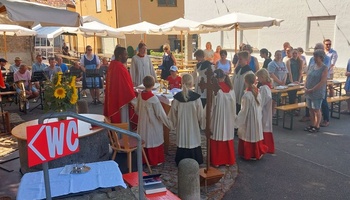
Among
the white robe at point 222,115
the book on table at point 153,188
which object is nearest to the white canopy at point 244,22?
the white robe at point 222,115

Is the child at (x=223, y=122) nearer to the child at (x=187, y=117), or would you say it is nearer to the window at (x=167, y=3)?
the child at (x=187, y=117)

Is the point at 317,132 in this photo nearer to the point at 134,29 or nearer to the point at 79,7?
the point at 134,29

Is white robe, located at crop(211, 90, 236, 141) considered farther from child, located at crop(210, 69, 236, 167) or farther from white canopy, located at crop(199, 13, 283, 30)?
white canopy, located at crop(199, 13, 283, 30)

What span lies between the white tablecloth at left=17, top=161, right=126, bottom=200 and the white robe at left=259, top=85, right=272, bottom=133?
3.61m

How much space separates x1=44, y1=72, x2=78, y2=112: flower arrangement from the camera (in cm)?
430

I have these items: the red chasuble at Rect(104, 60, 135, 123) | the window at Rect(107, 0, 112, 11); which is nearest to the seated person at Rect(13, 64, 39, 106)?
the red chasuble at Rect(104, 60, 135, 123)

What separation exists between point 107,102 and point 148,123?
1.12 m

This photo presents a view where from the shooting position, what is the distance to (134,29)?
48.1 feet

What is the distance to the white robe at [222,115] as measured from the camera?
5465 millimetres

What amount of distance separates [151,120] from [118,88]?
0.94 metres

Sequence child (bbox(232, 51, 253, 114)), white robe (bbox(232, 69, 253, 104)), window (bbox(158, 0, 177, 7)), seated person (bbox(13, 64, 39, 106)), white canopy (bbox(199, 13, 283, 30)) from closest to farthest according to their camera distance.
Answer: child (bbox(232, 51, 253, 114)) < white robe (bbox(232, 69, 253, 104)) < white canopy (bbox(199, 13, 283, 30)) < seated person (bbox(13, 64, 39, 106)) < window (bbox(158, 0, 177, 7))

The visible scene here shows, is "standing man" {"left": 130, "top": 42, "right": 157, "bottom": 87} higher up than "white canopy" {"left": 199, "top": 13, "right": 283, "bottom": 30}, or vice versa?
"white canopy" {"left": 199, "top": 13, "right": 283, "bottom": 30}

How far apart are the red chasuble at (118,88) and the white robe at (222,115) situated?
154 cm

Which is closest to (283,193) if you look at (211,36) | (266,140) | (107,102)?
(266,140)
